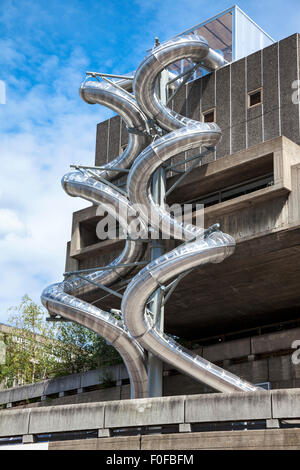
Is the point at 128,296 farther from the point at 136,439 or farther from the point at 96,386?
the point at 136,439

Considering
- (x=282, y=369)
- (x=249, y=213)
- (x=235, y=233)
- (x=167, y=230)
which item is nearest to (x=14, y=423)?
(x=167, y=230)

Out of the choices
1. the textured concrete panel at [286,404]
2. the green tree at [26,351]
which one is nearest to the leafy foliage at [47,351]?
the green tree at [26,351]

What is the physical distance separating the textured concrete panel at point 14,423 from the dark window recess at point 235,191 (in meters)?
10.4

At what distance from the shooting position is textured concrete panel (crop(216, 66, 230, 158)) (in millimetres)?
24812

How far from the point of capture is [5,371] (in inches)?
1551

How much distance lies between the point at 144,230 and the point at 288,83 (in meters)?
6.32

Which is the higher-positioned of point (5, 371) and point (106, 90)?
point (106, 90)

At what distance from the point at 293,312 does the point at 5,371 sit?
1749cm

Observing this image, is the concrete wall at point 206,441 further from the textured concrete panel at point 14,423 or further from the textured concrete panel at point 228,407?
the textured concrete panel at point 14,423

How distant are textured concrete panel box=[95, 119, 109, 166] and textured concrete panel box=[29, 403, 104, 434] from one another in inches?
600

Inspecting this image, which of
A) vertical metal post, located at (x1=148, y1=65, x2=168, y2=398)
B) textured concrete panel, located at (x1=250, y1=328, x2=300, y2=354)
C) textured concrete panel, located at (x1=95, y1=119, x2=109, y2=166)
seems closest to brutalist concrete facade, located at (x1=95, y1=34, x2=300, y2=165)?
vertical metal post, located at (x1=148, y1=65, x2=168, y2=398)

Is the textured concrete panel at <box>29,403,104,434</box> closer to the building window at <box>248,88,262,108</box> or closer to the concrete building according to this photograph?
the concrete building
